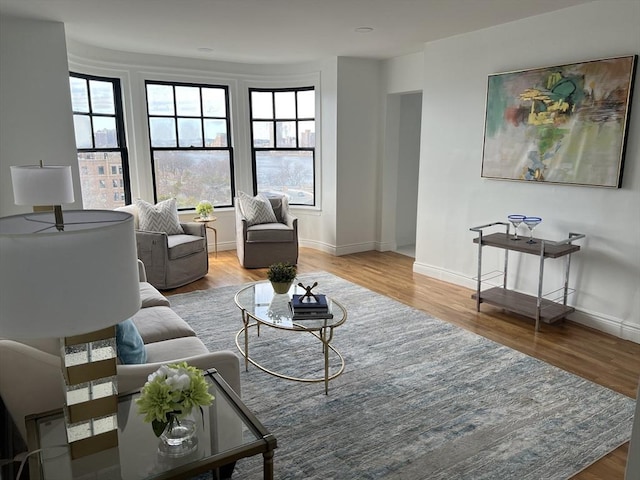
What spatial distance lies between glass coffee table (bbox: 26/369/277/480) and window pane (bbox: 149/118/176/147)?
16.1ft

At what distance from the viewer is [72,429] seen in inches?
Result: 56.7

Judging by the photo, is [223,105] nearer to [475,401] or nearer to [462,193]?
[462,193]

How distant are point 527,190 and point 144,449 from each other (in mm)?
3897

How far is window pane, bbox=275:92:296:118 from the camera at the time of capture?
6809mm

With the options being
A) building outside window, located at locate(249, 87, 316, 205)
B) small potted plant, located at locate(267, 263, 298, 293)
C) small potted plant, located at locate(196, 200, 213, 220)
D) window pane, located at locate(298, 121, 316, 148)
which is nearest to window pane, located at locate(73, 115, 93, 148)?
small potted plant, located at locate(196, 200, 213, 220)

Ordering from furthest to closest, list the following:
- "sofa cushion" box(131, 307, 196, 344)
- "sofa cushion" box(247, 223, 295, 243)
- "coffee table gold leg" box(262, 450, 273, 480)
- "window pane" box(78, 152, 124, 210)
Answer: "sofa cushion" box(247, 223, 295, 243), "window pane" box(78, 152, 124, 210), "sofa cushion" box(131, 307, 196, 344), "coffee table gold leg" box(262, 450, 273, 480)

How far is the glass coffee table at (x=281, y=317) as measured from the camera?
287 centimetres

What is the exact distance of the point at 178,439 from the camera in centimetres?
163

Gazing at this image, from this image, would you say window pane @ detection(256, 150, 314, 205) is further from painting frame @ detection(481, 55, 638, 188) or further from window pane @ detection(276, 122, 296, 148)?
painting frame @ detection(481, 55, 638, 188)

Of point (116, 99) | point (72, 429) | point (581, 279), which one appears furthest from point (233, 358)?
point (116, 99)

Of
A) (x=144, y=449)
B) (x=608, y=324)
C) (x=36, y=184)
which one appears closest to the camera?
(x=144, y=449)

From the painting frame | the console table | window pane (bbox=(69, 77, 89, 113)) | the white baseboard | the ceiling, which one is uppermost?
the ceiling

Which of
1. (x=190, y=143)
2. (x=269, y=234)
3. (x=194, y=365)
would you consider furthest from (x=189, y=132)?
(x=194, y=365)

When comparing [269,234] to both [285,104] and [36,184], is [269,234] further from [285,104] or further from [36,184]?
[36,184]
